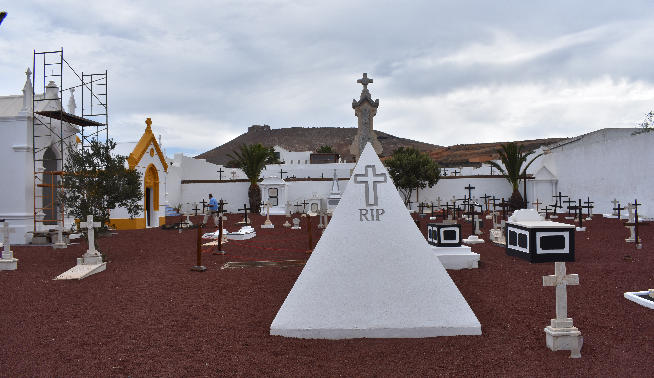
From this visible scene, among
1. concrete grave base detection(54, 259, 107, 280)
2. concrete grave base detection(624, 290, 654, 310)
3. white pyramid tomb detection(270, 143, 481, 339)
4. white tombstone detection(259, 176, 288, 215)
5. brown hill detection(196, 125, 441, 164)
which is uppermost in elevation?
brown hill detection(196, 125, 441, 164)

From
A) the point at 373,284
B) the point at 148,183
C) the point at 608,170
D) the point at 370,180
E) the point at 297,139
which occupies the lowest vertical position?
the point at 373,284

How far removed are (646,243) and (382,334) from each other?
1234cm

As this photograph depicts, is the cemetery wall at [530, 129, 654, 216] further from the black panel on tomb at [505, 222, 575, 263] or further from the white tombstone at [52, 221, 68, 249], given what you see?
the white tombstone at [52, 221, 68, 249]

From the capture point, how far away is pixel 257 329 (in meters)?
5.60

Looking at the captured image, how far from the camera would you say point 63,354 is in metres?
4.93

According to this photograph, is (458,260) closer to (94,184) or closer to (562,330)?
(562,330)

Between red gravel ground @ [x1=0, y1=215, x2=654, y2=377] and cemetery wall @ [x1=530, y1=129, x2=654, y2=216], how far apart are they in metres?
Answer: 15.4

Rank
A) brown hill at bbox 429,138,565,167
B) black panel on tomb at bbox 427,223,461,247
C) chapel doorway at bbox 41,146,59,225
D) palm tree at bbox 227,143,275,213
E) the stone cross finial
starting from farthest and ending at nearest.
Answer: brown hill at bbox 429,138,565,167 → palm tree at bbox 227,143,275,213 → chapel doorway at bbox 41,146,59,225 → black panel on tomb at bbox 427,223,461,247 → the stone cross finial

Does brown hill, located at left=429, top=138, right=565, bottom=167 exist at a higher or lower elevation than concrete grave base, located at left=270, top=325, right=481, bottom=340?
higher

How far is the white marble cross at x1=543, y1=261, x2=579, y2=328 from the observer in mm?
4722

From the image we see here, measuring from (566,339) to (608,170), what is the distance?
997 inches

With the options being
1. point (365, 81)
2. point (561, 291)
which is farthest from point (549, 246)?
point (365, 81)

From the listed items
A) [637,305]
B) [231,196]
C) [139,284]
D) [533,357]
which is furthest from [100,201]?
[231,196]

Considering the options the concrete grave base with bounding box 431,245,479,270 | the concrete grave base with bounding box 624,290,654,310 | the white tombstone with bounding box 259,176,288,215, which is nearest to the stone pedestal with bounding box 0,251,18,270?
the concrete grave base with bounding box 431,245,479,270
